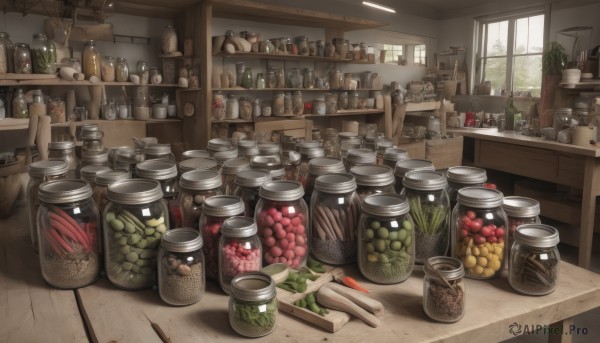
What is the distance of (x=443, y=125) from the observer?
4121 mm

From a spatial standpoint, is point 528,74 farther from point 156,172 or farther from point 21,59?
point 156,172

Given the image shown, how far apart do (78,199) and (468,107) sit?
19.4ft

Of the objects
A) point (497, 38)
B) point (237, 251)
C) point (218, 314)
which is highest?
point (497, 38)

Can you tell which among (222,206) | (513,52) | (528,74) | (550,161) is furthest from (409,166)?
(513,52)

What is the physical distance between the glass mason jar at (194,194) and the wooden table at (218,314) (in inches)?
6.9

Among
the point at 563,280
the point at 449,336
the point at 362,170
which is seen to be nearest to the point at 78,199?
the point at 362,170

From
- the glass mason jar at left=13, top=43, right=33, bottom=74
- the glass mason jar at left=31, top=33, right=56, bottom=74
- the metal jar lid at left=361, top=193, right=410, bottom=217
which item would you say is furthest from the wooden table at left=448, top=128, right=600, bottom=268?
the glass mason jar at left=13, top=43, right=33, bottom=74

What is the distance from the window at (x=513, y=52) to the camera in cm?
563

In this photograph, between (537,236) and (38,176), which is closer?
(537,236)

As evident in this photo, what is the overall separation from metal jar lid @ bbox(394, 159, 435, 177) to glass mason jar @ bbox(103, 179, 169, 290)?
2.27 feet

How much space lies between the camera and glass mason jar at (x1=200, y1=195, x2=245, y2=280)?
1.13 meters

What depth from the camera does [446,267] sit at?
3.50 feet

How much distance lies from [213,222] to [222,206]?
0.05 metres

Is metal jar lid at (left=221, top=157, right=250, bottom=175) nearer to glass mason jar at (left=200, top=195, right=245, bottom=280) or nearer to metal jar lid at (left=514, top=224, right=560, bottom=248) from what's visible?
glass mason jar at (left=200, top=195, right=245, bottom=280)
